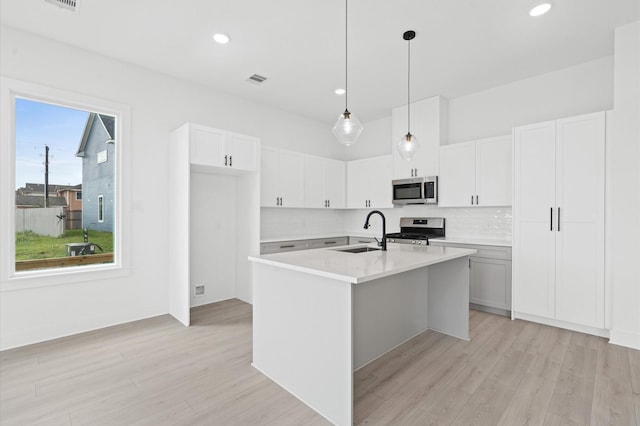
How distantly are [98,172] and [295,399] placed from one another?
3.23 meters

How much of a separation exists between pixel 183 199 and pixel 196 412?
225 centimetres

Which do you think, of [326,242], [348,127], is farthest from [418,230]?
[348,127]

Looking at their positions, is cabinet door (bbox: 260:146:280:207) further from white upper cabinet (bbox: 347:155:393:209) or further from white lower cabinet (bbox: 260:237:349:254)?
white upper cabinet (bbox: 347:155:393:209)

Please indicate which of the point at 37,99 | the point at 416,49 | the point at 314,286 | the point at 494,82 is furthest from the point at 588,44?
the point at 37,99

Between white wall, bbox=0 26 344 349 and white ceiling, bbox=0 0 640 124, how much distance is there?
15 cm

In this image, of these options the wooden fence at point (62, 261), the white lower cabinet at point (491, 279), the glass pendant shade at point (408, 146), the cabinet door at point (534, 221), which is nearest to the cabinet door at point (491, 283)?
the white lower cabinet at point (491, 279)

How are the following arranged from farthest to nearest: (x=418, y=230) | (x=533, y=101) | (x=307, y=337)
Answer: (x=418, y=230) → (x=533, y=101) → (x=307, y=337)

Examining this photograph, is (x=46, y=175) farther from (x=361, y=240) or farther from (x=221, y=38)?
(x=361, y=240)

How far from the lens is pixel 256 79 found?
4004mm

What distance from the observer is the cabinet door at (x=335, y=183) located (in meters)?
5.43

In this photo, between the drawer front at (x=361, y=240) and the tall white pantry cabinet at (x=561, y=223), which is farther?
the drawer front at (x=361, y=240)

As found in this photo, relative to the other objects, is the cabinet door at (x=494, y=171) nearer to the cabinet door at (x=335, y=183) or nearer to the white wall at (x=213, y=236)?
the cabinet door at (x=335, y=183)

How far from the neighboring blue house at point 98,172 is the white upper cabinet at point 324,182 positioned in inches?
103

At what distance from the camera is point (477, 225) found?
14.6ft
